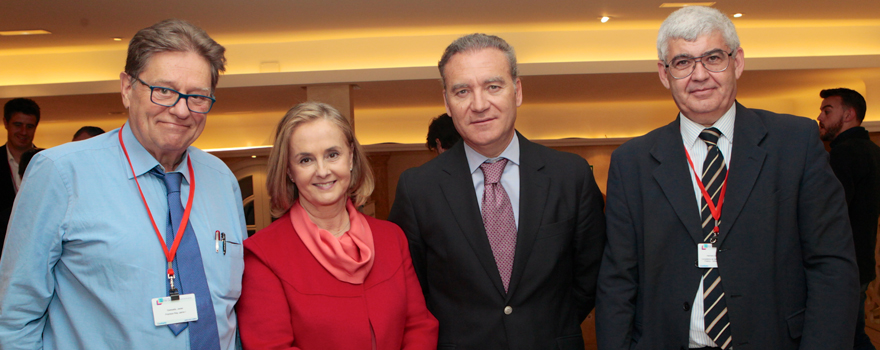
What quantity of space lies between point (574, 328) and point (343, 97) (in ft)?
13.2

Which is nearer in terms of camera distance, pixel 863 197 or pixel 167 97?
pixel 167 97

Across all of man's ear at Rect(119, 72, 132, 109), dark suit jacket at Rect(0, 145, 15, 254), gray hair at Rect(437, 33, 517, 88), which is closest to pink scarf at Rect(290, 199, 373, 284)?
man's ear at Rect(119, 72, 132, 109)

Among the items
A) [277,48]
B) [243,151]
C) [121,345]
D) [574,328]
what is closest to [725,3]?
[574,328]

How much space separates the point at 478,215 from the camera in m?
1.87

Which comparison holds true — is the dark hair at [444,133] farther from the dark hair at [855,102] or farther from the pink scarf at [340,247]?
the dark hair at [855,102]

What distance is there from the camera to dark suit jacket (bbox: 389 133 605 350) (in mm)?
1803

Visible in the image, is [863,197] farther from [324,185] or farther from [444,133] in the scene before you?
[324,185]

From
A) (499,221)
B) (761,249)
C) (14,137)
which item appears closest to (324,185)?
(499,221)

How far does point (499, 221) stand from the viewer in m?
1.88

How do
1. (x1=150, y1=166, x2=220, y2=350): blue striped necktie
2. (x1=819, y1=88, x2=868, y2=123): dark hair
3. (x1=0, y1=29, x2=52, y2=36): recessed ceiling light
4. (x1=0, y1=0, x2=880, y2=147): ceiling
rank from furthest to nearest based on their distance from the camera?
(x1=0, y1=29, x2=52, y2=36): recessed ceiling light < (x1=0, y1=0, x2=880, y2=147): ceiling < (x1=819, y1=88, x2=868, y2=123): dark hair < (x1=150, y1=166, x2=220, y2=350): blue striped necktie

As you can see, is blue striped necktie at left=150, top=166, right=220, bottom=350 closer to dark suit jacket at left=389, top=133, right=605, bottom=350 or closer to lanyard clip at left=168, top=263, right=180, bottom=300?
lanyard clip at left=168, top=263, right=180, bottom=300

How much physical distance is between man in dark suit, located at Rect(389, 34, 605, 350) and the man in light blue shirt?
0.73 m

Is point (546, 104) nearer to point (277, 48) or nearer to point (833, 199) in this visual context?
point (277, 48)

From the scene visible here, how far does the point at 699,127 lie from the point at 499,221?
2.42 ft
